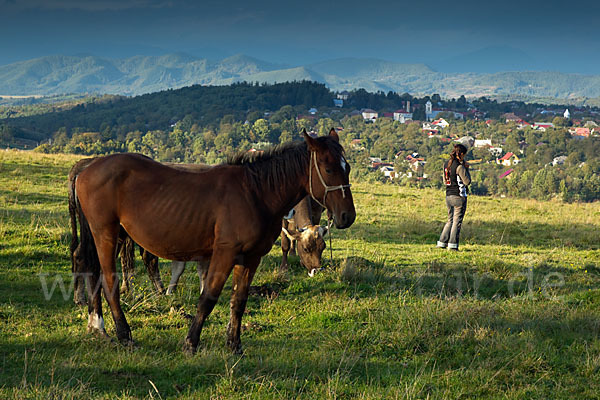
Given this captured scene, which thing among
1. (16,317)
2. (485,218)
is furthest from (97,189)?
(485,218)

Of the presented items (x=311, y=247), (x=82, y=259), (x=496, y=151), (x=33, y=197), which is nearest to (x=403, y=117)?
(x=496, y=151)

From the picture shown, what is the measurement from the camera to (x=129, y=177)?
583 centimetres

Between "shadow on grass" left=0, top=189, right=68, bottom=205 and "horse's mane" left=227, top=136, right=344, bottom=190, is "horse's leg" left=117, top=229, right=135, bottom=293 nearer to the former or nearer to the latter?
"horse's mane" left=227, top=136, right=344, bottom=190

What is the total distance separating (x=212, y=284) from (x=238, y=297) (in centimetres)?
44

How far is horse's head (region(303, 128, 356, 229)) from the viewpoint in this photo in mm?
5602

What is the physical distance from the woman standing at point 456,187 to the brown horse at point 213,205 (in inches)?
307

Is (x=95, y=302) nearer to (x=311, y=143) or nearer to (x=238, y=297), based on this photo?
(x=238, y=297)

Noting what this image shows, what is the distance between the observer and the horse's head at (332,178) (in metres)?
5.60

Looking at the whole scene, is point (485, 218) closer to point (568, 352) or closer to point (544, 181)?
point (568, 352)

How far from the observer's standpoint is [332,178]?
18.4 ft

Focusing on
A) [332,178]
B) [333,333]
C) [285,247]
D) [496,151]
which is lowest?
[496,151]

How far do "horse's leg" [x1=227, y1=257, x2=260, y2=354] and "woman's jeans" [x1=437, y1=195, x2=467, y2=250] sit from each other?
8.39 meters

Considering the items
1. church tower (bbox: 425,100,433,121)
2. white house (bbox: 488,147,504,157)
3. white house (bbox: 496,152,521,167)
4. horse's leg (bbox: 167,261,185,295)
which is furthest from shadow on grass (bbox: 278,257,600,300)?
church tower (bbox: 425,100,433,121)

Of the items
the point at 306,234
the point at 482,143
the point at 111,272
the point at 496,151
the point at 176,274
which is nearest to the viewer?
the point at 111,272
